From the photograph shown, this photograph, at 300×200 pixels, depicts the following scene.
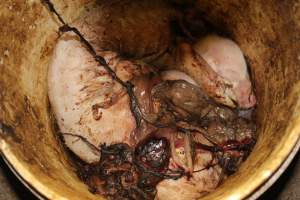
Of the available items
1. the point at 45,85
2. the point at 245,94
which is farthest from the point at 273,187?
the point at 45,85

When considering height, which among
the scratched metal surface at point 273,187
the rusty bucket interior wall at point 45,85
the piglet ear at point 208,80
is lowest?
the scratched metal surface at point 273,187

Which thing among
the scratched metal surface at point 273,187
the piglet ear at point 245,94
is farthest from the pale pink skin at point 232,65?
the scratched metal surface at point 273,187

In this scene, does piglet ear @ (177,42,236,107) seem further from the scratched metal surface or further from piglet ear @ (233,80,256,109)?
the scratched metal surface

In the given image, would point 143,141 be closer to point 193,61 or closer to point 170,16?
point 193,61

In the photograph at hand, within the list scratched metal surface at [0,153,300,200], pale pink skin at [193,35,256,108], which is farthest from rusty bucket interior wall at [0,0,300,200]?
scratched metal surface at [0,153,300,200]

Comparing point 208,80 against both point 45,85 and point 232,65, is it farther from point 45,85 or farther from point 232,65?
point 45,85

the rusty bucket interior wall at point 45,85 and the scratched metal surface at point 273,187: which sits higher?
the rusty bucket interior wall at point 45,85

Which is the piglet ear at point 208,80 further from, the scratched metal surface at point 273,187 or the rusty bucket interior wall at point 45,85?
the scratched metal surface at point 273,187
